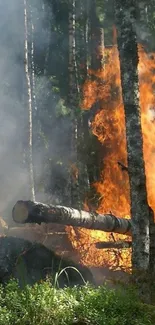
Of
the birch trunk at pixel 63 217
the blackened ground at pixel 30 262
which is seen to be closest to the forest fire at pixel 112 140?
the birch trunk at pixel 63 217

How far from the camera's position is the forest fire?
14336 millimetres

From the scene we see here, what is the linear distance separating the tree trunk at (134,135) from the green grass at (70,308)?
2.08 meters

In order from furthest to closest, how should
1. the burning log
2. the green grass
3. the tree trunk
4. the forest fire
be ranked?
the forest fire, the burning log, the tree trunk, the green grass

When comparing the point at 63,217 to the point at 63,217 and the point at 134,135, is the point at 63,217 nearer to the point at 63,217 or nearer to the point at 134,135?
the point at 63,217

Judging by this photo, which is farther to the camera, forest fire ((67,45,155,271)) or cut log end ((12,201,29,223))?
forest fire ((67,45,155,271))

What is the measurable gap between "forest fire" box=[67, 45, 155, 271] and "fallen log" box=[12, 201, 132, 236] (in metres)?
1.08

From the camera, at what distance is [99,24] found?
25844 millimetres

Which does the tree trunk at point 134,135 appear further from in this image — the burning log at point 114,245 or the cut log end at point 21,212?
the burning log at point 114,245

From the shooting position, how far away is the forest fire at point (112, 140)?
47.0ft

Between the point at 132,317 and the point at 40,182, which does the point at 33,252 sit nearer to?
the point at 132,317

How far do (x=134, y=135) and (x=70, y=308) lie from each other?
14.3 feet

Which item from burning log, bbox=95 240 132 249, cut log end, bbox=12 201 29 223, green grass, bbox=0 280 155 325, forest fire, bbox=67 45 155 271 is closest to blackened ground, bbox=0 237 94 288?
cut log end, bbox=12 201 29 223

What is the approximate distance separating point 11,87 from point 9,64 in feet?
4.82

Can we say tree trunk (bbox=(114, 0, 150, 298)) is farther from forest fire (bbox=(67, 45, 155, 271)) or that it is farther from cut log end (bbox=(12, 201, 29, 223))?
forest fire (bbox=(67, 45, 155, 271))
